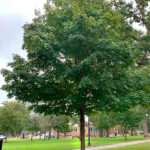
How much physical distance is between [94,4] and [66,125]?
6957 centimetres

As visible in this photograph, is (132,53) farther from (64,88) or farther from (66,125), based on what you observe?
(66,125)

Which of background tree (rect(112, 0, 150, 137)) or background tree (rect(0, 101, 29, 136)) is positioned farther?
background tree (rect(0, 101, 29, 136))

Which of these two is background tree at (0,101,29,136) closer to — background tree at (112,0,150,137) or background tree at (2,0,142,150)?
background tree at (112,0,150,137)

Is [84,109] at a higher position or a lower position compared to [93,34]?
lower

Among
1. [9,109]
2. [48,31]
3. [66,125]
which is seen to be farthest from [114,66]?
[66,125]

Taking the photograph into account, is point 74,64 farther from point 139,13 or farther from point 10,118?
point 10,118

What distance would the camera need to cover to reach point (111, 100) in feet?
43.1

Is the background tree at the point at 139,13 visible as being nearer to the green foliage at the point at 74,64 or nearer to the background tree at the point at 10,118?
the green foliage at the point at 74,64

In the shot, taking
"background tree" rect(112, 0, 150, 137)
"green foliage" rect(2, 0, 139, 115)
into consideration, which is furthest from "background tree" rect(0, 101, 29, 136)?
"green foliage" rect(2, 0, 139, 115)

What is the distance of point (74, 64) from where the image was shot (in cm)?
1313

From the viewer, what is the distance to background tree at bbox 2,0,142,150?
12.8m

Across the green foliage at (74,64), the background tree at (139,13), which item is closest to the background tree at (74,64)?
the green foliage at (74,64)

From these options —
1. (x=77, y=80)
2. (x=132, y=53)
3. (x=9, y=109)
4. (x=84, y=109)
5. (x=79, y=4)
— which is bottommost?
(x=84, y=109)

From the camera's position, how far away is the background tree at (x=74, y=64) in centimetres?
1284
